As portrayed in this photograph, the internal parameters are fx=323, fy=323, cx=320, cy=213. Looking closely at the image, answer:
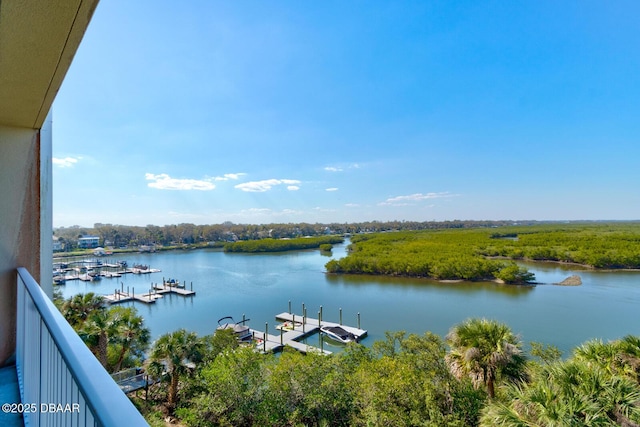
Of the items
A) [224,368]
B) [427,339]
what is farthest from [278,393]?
[427,339]

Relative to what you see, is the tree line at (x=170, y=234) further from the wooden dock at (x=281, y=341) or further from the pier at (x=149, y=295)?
the wooden dock at (x=281, y=341)

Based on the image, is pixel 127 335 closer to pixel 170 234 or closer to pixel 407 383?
pixel 407 383

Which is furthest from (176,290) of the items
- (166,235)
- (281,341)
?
(166,235)

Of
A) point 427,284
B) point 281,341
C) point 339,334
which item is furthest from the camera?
point 427,284

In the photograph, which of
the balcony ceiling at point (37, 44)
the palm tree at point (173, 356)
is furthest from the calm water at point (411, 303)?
the balcony ceiling at point (37, 44)

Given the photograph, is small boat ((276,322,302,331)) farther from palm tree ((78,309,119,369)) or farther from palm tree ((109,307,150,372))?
palm tree ((78,309,119,369))

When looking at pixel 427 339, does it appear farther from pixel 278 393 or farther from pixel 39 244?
pixel 39 244

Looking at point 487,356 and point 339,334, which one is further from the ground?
point 487,356
